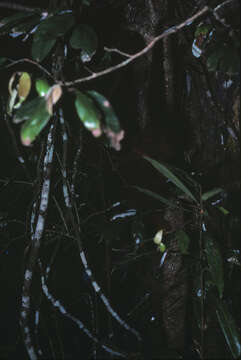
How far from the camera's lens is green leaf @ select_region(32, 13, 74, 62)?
0.58m

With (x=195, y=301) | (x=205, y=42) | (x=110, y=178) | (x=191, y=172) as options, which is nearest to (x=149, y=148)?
(x=191, y=172)

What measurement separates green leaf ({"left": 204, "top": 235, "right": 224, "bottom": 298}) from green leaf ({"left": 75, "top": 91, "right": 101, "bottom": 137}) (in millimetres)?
471

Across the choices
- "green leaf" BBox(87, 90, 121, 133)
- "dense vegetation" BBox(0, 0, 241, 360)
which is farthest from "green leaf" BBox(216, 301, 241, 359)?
"green leaf" BBox(87, 90, 121, 133)

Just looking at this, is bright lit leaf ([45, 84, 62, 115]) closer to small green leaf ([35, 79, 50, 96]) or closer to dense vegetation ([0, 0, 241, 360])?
small green leaf ([35, 79, 50, 96])

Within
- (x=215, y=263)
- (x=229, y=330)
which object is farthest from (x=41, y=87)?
(x=229, y=330)

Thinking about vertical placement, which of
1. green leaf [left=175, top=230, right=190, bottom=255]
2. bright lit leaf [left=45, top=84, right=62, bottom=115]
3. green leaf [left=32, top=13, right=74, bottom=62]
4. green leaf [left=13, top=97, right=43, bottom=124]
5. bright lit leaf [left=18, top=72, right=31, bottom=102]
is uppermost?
green leaf [left=32, top=13, right=74, bottom=62]

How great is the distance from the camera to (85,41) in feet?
2.03

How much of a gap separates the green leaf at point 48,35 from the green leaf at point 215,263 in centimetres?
59

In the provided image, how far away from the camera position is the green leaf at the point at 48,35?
1.92 ft

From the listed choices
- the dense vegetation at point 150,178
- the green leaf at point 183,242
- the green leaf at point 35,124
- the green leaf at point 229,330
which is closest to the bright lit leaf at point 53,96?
the green leaf at point 35,124

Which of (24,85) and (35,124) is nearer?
(35,124)

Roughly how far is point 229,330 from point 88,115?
0.69m

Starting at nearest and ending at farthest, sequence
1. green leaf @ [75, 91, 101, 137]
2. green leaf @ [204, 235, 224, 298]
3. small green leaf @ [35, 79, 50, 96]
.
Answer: green leaf @ [75, 91, 101, 137], small green leaf @ [35, 79, 50, 96], green leaf @ [204, 235, 224, 298]

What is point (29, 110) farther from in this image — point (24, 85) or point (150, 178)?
point (150, 178)
